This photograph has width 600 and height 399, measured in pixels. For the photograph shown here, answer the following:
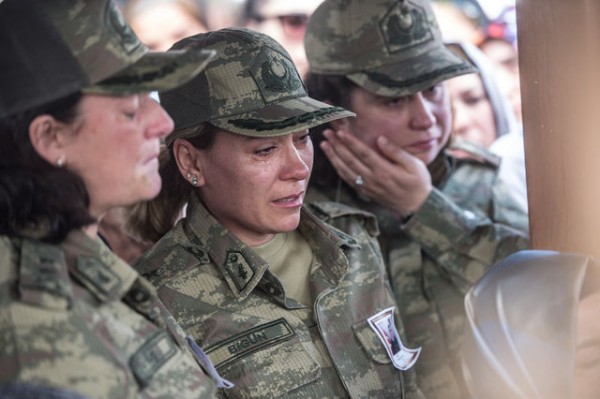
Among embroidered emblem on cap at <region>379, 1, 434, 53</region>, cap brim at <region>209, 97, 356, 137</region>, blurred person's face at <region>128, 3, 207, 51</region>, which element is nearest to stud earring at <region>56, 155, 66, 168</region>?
cap brim at <region>209, 97, 356, 137</region>

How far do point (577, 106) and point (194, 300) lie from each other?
1.08m

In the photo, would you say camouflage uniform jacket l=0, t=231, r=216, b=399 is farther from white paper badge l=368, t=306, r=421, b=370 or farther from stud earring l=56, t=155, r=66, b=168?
white paper badge l=368, t=306, r=421, b=370

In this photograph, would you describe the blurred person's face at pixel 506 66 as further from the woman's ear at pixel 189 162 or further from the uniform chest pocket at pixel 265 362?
the uniform chest pocket at pixel 265 362

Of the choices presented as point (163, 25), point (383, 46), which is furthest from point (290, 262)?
point (163, 25)

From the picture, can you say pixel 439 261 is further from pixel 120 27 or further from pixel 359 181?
pixel 120 27

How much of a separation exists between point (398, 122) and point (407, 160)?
0.13 meters

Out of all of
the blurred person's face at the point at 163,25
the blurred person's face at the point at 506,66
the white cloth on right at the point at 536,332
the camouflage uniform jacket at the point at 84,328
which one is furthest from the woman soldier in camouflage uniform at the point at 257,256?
Answer: the blurred person's face at the point at 506,66

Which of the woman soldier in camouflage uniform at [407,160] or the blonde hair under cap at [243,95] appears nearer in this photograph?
the blonde hair under cap at [243,95]

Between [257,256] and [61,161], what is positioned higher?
[61,161]

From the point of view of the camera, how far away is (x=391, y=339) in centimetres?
274

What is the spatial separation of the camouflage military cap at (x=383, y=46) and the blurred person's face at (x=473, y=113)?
1964mm

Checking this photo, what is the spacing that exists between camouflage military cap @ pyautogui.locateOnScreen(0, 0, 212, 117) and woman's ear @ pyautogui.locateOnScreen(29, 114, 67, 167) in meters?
0.04

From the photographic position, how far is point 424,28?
3336 mm

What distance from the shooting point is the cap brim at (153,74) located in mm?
1837
